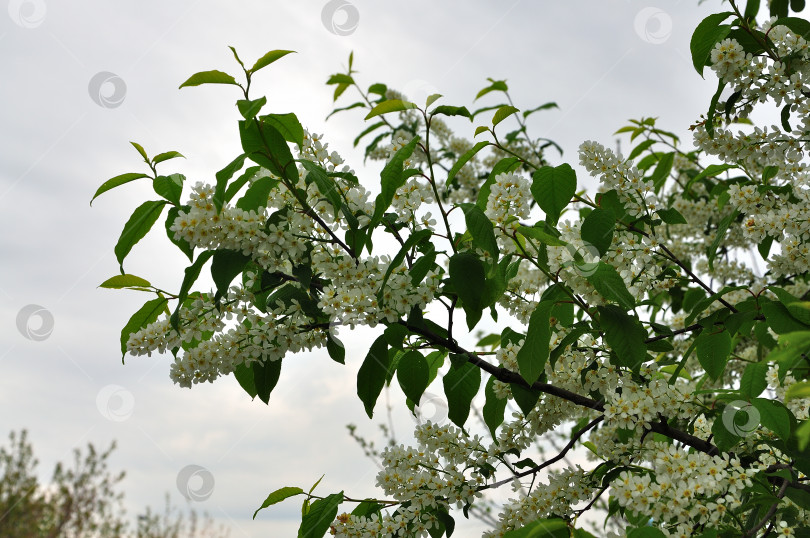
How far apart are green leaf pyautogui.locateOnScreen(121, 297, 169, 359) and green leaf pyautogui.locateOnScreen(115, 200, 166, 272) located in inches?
5.5

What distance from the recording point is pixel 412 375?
146cm

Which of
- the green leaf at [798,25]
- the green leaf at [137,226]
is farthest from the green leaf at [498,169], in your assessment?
the green leaf at [798,25]

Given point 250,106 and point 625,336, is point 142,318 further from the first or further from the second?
point 625,336

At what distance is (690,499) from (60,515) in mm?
8265

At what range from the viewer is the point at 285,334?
4.50ft

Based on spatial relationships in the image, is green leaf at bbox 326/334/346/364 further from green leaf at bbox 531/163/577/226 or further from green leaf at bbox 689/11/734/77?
green leaf at bbox 689/11/734/77

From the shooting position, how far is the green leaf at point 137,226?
4.61ft

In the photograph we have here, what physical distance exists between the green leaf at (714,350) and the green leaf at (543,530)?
54 cm

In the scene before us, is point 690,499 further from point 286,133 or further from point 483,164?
point 483,164

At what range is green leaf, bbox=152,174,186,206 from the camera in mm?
1398

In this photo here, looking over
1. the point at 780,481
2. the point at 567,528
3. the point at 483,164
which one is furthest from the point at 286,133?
the point at 483,164

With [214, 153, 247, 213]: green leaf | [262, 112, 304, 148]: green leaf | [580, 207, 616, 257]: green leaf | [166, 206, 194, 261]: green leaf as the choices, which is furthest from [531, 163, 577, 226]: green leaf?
[166, 206, 194, 261]: green leaf

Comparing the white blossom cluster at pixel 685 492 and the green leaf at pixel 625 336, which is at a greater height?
the green leaf at pixel 625 336

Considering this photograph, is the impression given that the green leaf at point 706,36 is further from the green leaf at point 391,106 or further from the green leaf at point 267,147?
the green leaf at point 267,147
